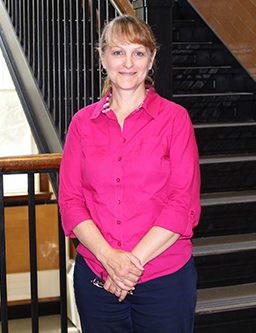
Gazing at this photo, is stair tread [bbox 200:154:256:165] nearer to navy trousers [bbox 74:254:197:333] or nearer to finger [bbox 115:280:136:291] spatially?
navy trousers [bbox 74:254:197:333]

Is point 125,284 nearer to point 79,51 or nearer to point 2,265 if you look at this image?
point 2,265

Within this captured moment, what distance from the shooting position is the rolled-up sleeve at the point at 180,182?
217cm

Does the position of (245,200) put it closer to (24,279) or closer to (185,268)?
(185,268)

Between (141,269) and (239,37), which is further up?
(239,37)

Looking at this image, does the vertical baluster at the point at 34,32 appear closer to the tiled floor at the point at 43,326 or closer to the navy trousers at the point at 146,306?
the navy trousers at the point at 146,306

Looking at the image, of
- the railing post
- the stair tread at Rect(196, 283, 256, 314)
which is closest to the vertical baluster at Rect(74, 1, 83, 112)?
the railing post

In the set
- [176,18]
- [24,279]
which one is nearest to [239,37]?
[176,18]

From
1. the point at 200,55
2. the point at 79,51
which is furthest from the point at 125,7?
the point at 200,55

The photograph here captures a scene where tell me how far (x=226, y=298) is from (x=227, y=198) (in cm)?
66

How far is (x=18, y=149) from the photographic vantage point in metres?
8.24

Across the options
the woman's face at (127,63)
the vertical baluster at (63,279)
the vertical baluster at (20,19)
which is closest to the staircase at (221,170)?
the vertical baluster at (63,279)

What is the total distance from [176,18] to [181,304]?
3.96 m

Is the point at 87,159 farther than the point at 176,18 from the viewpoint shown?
No

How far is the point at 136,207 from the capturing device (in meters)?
2.19
